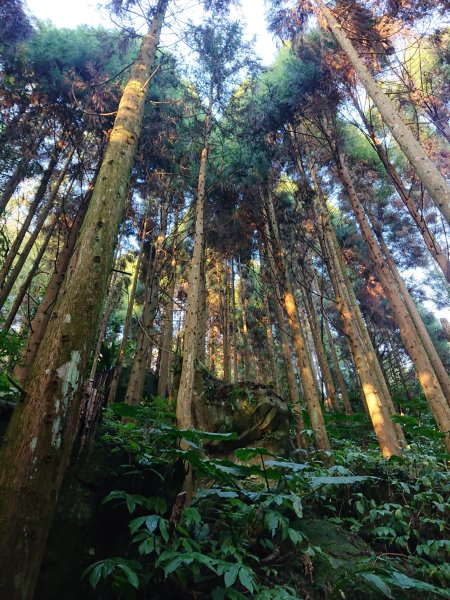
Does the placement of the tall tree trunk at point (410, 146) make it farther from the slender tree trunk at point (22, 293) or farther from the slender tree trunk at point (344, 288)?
the slender tree trunk at point (22, 293)

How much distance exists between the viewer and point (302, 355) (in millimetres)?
7062

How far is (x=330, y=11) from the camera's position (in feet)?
25.6

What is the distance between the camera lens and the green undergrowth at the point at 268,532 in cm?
204

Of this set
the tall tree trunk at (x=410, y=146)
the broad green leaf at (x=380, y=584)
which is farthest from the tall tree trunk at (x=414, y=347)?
the broad green leaf at (x=380, y=584)

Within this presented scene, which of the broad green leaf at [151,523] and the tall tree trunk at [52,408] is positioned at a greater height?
the tall tree trunk at [52,408]

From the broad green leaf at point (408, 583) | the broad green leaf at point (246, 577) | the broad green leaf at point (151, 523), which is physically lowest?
the broad green leaf at point (408, 583)

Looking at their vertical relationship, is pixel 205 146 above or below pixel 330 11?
below

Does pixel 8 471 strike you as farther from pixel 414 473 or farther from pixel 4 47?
pixel 4 47

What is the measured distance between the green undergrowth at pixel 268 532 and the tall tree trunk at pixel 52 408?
17.6 inches

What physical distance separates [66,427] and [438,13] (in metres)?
11.5

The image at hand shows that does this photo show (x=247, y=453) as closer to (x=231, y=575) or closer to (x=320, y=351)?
(x=231, y=575)

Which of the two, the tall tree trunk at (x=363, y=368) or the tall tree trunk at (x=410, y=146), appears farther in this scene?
the tall tree trunk at (x=363, y=368)

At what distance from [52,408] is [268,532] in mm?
2192

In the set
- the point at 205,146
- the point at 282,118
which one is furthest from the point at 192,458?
the point at 282,118
